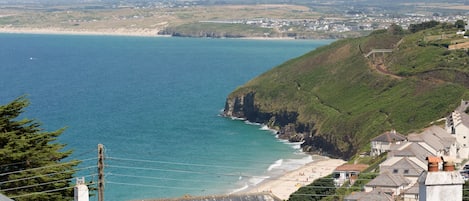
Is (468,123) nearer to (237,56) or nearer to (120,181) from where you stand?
(120,181)

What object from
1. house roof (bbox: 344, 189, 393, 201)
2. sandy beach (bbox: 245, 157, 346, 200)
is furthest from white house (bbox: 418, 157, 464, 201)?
sandy beach (bbox: 245, 157, 346, 200)

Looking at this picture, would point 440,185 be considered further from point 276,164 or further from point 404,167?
point 276,164

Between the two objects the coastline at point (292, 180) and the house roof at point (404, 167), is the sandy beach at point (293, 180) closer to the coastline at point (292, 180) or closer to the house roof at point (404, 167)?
the coastline at point (292, 180)

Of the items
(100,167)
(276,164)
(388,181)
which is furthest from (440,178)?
(276,164)

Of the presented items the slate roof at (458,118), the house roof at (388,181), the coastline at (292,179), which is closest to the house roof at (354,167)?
the coastline at (292,179)

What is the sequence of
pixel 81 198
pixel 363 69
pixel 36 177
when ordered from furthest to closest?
pixel 363 69
pixel 36 177
pixel 81 198

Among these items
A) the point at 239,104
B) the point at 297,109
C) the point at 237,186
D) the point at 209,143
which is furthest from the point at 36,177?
the point at 239,104
